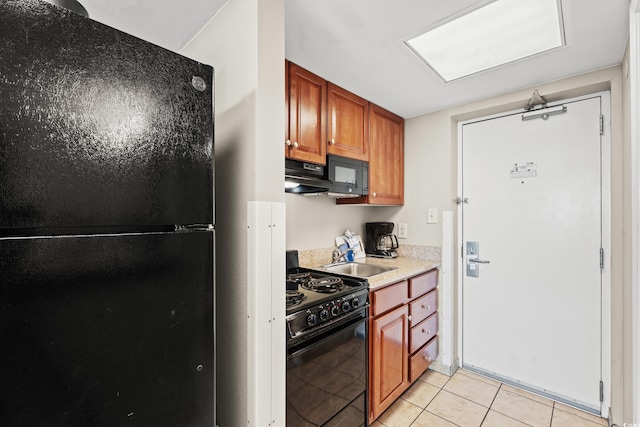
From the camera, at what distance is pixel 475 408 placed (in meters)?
1.99

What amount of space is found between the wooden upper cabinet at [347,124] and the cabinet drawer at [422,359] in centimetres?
157

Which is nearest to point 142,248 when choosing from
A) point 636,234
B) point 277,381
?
point 277,381

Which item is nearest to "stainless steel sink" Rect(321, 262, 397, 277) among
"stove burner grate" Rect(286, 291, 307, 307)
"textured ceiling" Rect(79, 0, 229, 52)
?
"stove burner grate" Rect(286, 291, 307, 307)

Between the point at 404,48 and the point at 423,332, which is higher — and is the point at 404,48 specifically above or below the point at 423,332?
above

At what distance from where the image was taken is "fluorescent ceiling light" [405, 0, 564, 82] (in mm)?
1331

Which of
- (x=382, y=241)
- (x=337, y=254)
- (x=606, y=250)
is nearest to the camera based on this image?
(x=606, y=250)

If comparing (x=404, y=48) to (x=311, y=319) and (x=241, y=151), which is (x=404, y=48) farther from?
(x=311, y=319)

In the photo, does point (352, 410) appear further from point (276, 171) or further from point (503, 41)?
point (503, 41)

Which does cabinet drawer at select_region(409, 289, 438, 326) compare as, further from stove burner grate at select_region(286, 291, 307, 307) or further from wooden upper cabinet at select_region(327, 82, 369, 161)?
wooden upper cabinet at select_region(327, 82, 369, 161)

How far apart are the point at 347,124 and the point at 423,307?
153cm

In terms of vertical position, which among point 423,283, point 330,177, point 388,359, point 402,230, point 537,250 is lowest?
point 388,359

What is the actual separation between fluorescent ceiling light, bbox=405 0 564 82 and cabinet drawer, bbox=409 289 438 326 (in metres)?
1.63

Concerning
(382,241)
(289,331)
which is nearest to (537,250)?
(382,241)

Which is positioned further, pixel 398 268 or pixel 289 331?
pixel 398 268
